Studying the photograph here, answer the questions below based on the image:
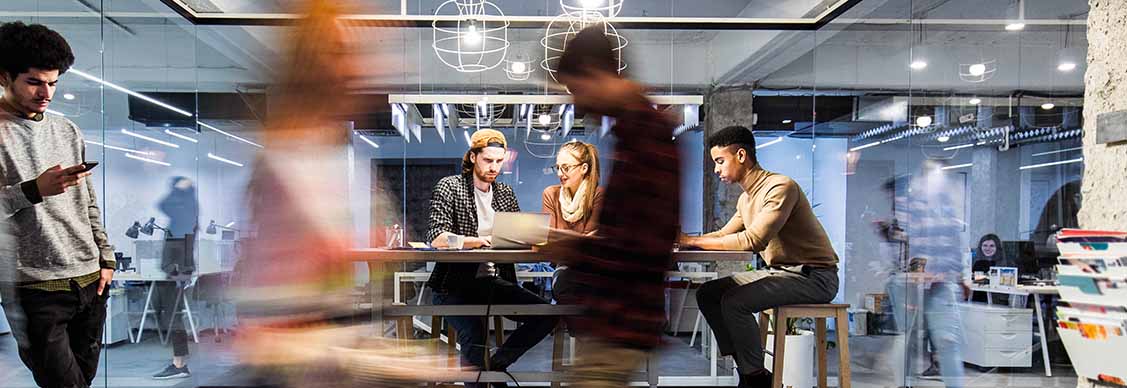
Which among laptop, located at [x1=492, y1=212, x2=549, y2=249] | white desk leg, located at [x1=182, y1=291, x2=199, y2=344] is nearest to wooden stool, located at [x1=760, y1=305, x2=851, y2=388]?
laptop, located at [x1=492, y1=212, x2=549, y2=249]

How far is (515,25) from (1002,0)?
10.8 ft

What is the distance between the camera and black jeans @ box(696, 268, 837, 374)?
9.58 feet

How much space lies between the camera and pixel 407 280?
4.29 metres

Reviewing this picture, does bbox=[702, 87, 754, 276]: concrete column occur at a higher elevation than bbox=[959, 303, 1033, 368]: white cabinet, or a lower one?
higher

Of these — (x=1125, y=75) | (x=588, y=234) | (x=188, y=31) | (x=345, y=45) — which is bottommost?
(x=588, y=234)

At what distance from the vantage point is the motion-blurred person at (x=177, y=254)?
454cm

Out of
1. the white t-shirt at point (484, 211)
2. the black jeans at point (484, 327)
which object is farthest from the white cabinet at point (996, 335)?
the white t-shirt at point (484, 211)

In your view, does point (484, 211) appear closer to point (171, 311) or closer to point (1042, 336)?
point (171, 311)

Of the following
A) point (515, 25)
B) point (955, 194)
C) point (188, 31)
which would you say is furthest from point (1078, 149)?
point (188, 31)

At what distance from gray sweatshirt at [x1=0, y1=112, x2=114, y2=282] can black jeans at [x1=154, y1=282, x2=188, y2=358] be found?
9.14 ft

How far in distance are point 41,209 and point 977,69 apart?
16.9ft

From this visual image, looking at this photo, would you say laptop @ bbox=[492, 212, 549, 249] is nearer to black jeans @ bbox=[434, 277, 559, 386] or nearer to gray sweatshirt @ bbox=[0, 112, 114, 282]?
black jeans @ bbox=[434, 277, 559, 386]

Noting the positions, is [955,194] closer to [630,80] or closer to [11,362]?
[630,80]

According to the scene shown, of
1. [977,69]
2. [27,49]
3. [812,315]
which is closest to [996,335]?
[977,69]
